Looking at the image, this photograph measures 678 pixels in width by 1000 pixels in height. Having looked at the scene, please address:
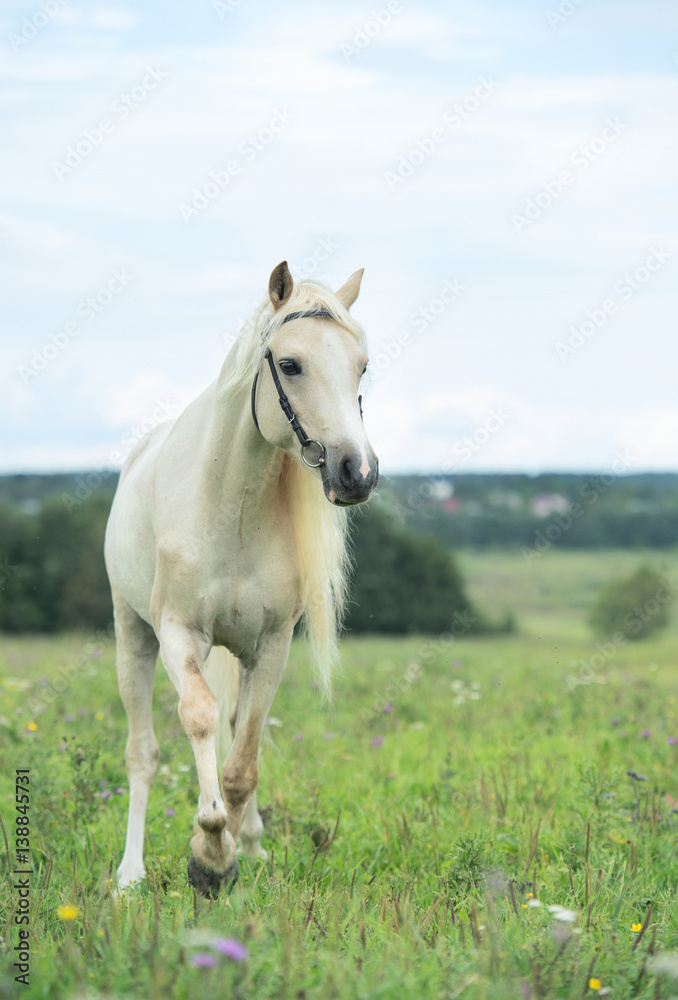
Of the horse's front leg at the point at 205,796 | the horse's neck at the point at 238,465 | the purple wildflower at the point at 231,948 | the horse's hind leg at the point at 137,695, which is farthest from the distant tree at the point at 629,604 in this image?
the purple wildflower at the point at 231,948

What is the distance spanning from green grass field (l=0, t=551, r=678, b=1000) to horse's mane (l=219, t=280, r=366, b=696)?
1011 mm

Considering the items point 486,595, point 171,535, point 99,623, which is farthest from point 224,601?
point 486,595

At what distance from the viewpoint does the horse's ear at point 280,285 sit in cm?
379

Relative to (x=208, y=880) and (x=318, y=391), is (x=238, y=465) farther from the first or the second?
(x=208, y=880)

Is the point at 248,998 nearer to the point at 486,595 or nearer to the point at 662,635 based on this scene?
the point at 662,635

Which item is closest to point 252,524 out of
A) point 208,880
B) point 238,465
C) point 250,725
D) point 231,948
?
point 238,465

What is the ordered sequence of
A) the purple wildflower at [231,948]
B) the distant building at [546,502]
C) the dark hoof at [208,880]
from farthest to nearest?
the distant building at [546,502]
the dark hoof at [208,880]
the purple wildflower at [231,948]

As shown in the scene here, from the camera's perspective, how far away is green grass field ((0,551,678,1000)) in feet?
8.13

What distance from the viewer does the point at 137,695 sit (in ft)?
17.0

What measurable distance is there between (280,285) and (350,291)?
0.44 metres

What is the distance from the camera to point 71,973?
2.40 metres

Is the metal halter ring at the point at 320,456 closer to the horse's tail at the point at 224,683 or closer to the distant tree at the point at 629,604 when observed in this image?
the horse's tail at the point at 224,683

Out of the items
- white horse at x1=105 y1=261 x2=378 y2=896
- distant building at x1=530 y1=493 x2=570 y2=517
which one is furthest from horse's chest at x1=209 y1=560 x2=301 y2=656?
distant building at x1=530 y1=493 x2=570 y2=517

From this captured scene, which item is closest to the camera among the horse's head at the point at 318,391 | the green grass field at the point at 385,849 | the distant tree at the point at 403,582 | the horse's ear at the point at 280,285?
the green grass field at the point at 385,849
